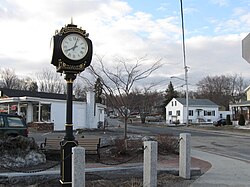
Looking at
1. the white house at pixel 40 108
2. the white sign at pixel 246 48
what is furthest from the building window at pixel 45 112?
the white sign at pixel 246 48

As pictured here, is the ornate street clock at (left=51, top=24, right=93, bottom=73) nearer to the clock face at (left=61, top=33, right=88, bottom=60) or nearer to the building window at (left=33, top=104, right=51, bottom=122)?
the clock face at (left=61, top=33, right=88, bottom=60)

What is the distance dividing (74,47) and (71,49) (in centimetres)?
8

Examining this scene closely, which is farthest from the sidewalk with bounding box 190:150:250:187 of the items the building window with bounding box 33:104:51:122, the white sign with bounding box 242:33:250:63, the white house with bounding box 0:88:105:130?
the building window with bounding box 33:104:51:122

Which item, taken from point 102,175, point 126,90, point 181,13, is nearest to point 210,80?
point 181,13

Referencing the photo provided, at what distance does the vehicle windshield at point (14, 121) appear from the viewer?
626 inches

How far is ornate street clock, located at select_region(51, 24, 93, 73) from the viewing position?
25.9ft

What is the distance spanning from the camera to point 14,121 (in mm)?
16062

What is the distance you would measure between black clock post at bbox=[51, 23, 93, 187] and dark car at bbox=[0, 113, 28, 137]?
8.42 metres

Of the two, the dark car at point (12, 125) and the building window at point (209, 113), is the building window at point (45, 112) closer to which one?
the dark car at point (12, 125)

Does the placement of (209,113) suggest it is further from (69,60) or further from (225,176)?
(69,60)

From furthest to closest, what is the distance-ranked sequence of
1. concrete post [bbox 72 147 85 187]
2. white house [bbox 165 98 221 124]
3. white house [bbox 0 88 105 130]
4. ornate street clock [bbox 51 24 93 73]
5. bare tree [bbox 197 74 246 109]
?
bare tree [bbox 197 74 246 109]
white house [bbox 165 98 221 124]
white house [bbox 0 88 105 130]
ornate street clock [bbox 51 24 93 73]
concrete post [bbox 72 147 85 187]

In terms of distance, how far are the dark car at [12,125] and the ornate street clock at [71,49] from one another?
27.9 ft

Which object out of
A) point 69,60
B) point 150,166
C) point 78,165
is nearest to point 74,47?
point 69,60

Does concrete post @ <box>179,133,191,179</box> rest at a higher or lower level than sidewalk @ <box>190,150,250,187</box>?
higher
